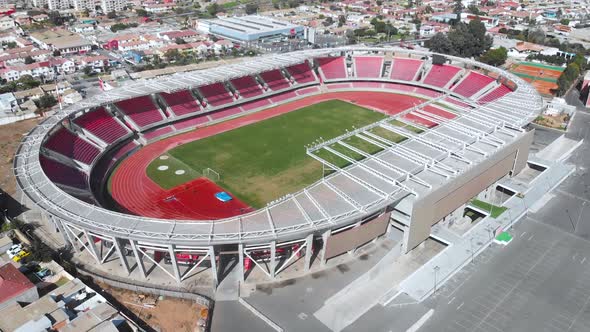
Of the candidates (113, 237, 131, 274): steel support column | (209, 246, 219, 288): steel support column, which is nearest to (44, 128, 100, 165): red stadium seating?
(113, 237, 131, 274): steel support column

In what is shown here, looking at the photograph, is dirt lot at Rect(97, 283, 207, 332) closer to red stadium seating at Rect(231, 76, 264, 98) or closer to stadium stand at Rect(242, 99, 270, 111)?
stadium stand at Rect(242, 99, 270, 111)

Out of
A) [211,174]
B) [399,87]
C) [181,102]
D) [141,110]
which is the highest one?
[399,87]

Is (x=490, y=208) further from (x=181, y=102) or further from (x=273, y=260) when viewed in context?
(x=181, y=102)

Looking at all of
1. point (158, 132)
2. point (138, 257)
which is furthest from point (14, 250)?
point (158, 132)

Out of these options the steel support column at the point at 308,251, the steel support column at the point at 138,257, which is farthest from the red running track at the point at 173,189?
the steel support column at the point at 308,251

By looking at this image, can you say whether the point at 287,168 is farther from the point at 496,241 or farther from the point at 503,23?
the point at 503,23

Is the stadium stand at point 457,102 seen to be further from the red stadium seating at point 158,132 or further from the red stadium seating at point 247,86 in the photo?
the red stadium seating at point 158,132
